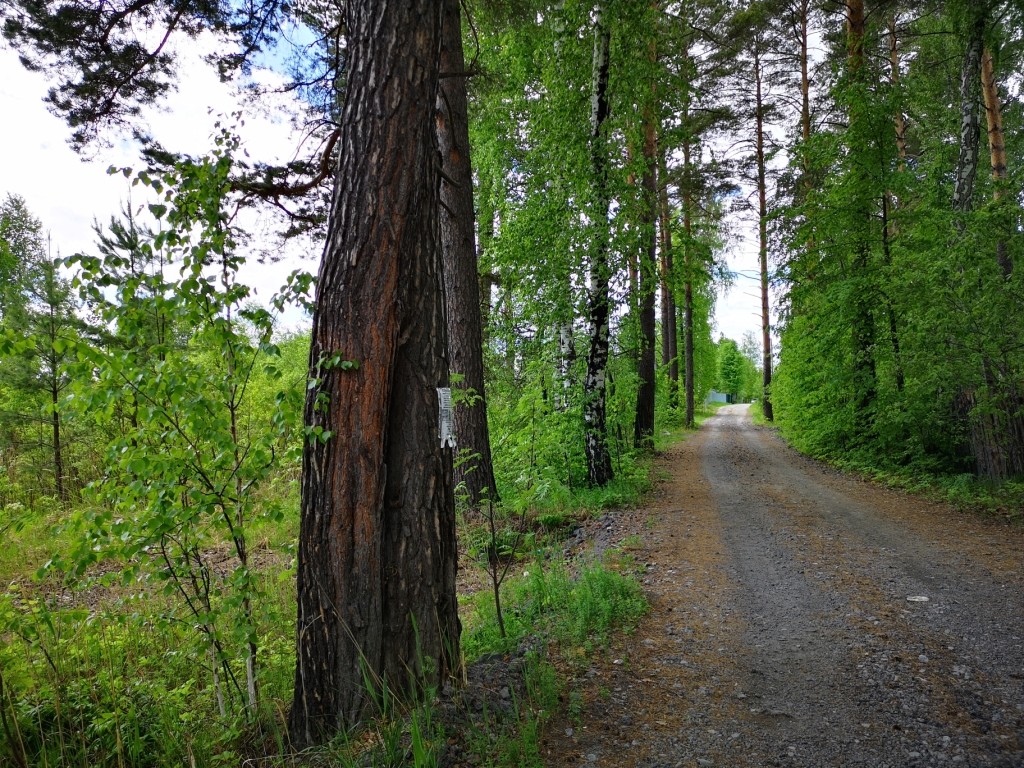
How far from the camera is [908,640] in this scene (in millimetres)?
3607

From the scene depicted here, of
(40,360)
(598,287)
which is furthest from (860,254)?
(40,360)

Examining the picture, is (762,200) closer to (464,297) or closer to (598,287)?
(598,287)

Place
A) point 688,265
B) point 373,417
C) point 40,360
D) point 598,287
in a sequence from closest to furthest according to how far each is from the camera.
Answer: point 373,417 → point 598,287 → point 688,265 → point 40,360

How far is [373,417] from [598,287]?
6.02 metres

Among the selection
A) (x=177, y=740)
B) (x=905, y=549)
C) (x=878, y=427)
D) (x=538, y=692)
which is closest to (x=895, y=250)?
(x=878, y=427)

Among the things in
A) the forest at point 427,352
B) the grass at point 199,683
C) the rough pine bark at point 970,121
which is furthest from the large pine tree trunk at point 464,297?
the rough pine bark at point 970,121

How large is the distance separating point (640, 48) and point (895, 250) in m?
6.01

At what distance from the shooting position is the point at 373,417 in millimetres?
2814

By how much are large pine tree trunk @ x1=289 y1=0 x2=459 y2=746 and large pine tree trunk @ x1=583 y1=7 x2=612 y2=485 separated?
530 cm

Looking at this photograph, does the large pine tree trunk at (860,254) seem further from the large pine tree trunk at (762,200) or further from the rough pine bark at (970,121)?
the large pine tree trunk at (762,200)

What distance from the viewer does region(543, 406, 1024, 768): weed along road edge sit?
2592 mm

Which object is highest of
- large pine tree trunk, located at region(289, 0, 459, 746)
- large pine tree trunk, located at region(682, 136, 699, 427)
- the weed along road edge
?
large pine tree trunk, located at region(682, 136, 699, 427)

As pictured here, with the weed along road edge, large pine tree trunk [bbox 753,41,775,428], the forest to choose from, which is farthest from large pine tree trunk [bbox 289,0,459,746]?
large pine tree trunk [bbox 753,41,775,428]

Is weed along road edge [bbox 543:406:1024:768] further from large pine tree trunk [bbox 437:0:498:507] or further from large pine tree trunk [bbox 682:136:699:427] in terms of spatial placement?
large pine tree trunk [bbox 682:136:699:427]
